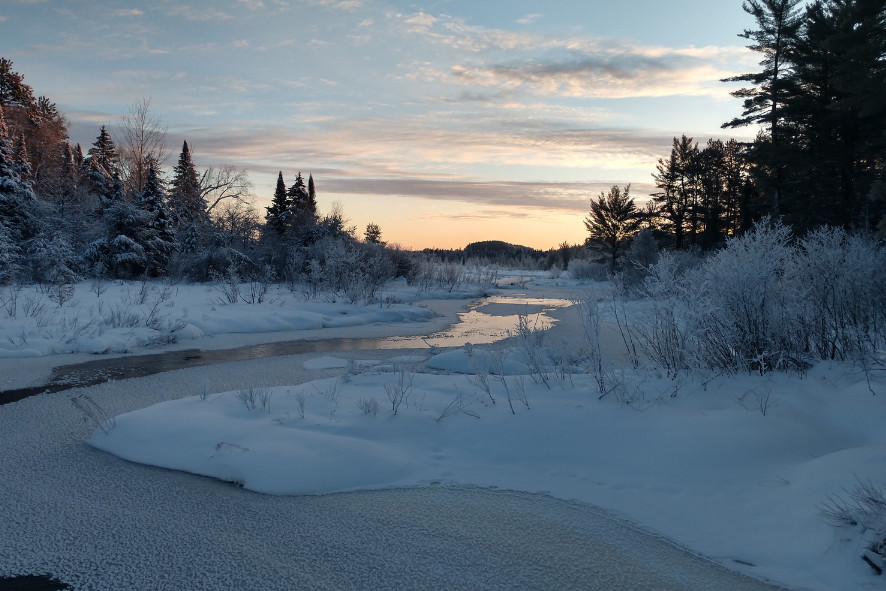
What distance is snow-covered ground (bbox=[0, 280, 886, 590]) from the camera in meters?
3.16

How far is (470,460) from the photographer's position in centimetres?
448

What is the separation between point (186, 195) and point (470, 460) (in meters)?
44.3

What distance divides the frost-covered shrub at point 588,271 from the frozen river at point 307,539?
128ft

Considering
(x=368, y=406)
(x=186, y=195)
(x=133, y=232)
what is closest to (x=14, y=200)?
(x=133, y=232)

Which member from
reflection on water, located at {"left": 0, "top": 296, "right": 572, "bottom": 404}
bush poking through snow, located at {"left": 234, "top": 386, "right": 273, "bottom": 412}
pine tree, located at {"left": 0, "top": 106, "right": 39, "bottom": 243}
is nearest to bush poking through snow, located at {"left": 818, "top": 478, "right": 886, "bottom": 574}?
bush poking through snow, located at {"left": 234, "top": 386, "right": 273, "bottom": 412}

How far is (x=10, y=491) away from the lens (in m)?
3.94

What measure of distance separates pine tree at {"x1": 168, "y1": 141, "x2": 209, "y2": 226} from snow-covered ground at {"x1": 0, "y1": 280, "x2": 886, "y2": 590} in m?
30.5

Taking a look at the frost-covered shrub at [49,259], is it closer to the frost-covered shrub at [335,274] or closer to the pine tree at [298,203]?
the frost-covered shrub at [335,274]

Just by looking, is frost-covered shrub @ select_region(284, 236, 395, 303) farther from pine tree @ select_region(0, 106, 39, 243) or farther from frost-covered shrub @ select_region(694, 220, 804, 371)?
frost-covered shrub @ select_region(694, 220, 804, 371)

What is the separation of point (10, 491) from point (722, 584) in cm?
467

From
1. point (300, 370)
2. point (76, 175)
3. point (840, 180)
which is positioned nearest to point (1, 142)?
point (76, 175)

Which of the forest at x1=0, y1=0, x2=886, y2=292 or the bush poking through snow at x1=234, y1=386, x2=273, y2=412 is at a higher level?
the forest at x1=0, y1=0, x2=886, y2=292

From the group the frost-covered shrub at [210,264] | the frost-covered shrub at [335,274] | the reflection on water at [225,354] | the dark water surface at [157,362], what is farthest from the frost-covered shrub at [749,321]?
the frost-covered shrub at [210,264]

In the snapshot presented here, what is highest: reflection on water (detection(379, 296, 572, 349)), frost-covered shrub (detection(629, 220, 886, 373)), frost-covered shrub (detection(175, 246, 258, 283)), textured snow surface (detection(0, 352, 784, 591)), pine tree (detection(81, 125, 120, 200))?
pine tree (detection(81, 125, 120, 200))
